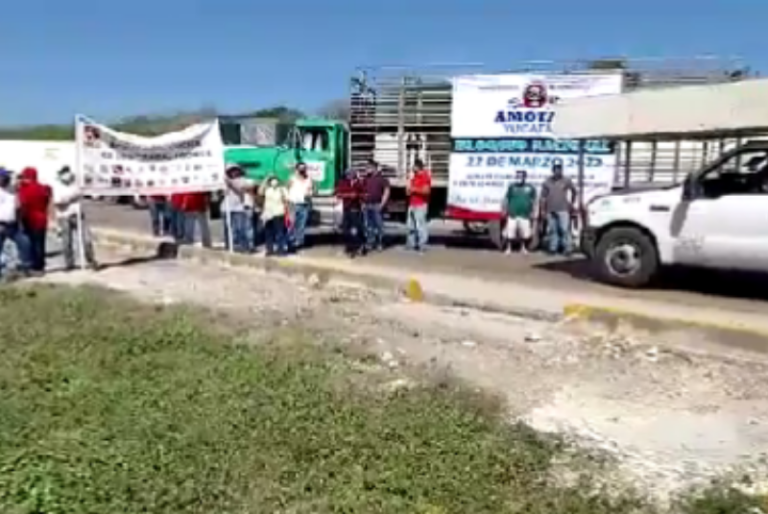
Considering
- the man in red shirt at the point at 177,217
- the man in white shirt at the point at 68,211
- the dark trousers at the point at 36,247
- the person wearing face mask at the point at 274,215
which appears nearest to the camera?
the dark trousers at the point at 36,247

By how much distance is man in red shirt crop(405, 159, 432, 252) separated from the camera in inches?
632

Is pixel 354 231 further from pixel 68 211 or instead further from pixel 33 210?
pixel 33 210

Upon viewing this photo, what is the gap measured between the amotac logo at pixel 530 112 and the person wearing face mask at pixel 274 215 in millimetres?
4131

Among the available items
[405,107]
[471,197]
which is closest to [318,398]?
[471,197]

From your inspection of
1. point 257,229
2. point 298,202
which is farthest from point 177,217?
point 298,202

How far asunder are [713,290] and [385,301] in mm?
4180

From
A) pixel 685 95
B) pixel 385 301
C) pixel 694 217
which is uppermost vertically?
pixel 685 95

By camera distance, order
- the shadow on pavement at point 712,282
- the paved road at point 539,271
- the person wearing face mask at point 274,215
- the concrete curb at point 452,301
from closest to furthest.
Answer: the concrete curb at point 452,301, the paved road at point 539,271, the shadow on pavement at point 712,282, the person wearing face mask at point 274,215

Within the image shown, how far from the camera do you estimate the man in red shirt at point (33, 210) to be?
518 inches

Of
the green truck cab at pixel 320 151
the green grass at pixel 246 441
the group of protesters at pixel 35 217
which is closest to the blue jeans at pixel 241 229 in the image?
the group of protesters at pixel 35 217

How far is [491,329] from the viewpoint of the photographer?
31.9ft

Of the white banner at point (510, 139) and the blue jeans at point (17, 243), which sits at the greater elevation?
the white banner at point (510, 139)

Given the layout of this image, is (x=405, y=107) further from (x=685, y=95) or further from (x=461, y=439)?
(x=461, y=439)

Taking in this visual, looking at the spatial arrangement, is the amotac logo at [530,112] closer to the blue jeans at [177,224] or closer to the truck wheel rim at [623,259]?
the truck wheel rim at [623,259]
